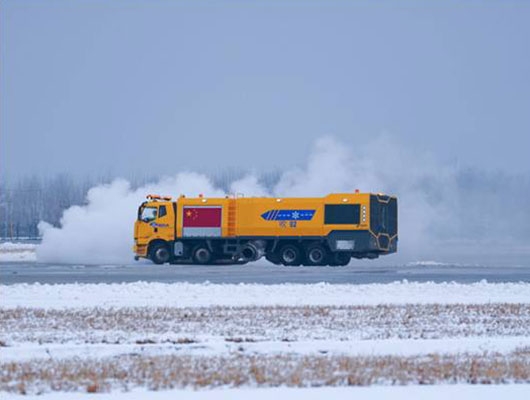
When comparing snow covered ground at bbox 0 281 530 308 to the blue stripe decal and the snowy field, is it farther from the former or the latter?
the blue stripe decal

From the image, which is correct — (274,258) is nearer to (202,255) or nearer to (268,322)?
(202,255)

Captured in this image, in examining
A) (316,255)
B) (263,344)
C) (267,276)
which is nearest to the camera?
(263,344)

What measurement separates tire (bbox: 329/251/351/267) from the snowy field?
59.2 ft

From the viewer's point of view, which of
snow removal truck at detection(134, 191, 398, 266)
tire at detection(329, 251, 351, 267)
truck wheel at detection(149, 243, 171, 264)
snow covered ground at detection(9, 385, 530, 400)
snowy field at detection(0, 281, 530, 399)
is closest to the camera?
snow covered ground at detection(9, 385, 530, 400)

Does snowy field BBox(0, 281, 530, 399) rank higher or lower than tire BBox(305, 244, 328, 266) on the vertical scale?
lower

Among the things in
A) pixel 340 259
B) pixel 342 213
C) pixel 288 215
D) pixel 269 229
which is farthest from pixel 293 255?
pixel 342 213

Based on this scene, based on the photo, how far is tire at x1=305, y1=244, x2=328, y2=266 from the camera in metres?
42.4

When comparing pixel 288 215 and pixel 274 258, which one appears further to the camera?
pixel 274 258

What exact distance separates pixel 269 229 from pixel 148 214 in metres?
5.58

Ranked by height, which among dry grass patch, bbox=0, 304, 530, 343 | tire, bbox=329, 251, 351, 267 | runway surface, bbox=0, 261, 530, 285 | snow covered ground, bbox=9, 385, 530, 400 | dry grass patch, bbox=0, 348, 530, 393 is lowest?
snow covered ground, bbox=9, 385, 530, 400

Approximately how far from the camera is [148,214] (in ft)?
146

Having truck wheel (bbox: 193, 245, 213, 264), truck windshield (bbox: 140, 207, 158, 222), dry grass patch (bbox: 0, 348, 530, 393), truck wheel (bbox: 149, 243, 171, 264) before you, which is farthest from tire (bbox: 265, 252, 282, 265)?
dry grass patch (bbox: 0, 348, 530, 393)

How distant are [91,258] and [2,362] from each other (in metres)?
39.3

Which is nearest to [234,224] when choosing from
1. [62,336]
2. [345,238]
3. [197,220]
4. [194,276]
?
[197,220]
